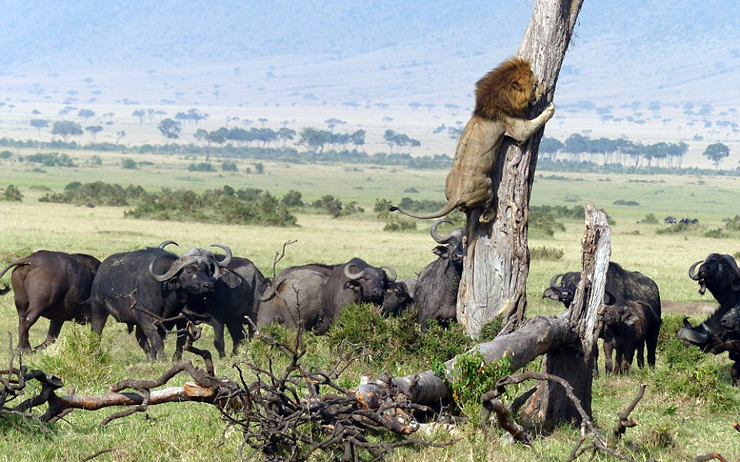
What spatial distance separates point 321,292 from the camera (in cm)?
1382

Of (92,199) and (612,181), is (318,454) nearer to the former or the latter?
(92,199)

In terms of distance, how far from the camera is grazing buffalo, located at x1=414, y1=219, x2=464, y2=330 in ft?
39.4

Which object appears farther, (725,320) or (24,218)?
(24,218)

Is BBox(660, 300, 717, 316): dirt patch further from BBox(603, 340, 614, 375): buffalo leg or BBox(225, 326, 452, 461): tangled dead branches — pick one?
BBox(225, 326, 452, 461): tangled dead branches

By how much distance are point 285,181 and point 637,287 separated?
73621mm

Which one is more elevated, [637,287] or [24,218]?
[637,287]

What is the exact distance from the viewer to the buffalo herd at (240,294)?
11914mm

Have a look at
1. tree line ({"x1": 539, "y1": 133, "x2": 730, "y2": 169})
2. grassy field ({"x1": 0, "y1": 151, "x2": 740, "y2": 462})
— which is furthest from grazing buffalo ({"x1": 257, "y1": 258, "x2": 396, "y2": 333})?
tree line ({"x1": 539, "y1": 133, "x2": 730, "y2": 169})

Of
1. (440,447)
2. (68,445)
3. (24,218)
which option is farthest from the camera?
(24,218)

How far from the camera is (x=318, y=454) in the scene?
5922 mm

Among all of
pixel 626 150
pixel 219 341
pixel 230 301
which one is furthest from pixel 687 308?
pixel 626 150

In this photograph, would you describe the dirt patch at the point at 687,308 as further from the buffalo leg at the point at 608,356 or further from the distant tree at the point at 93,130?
the distant tree at the point at 93,130

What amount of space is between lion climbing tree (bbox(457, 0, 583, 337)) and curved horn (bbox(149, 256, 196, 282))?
4152mm

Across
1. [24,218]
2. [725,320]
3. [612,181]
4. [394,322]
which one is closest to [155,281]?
[394,322]
